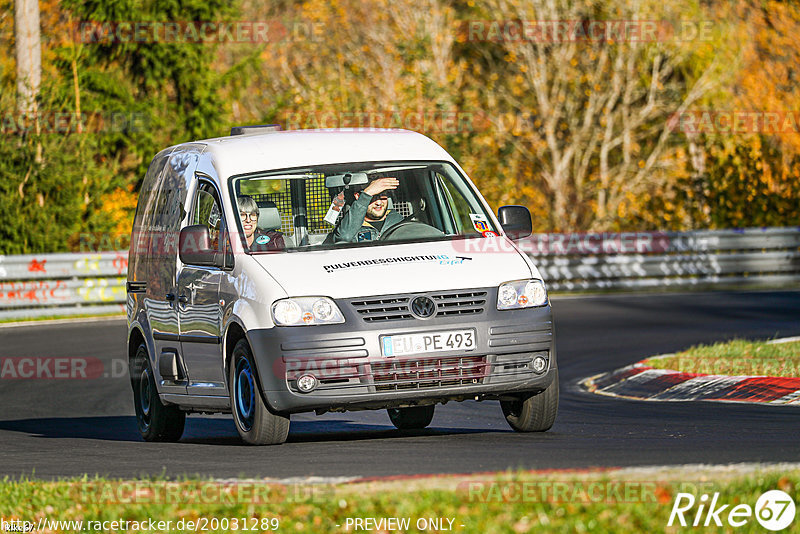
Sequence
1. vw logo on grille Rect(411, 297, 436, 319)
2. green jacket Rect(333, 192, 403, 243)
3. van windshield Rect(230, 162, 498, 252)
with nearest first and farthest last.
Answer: vw logo on grille Rect(411, 297, 436, 319)
van windshield Rect(230, 162, 498, 252)
green jacket Rect(333, 192, 403, 243)

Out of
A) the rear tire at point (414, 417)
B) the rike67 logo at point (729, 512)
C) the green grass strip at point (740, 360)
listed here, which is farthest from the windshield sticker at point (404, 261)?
the green grass strip at point (740, 360)

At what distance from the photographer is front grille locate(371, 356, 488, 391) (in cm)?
907

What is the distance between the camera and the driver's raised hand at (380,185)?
10.5 meters

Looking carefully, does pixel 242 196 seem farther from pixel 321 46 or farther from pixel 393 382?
pixel 321 46

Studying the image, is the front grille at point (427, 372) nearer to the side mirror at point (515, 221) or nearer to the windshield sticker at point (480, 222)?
the windshield sticker at point (480, 222)

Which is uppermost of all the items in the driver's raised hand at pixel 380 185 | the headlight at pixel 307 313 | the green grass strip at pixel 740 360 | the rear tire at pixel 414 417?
the driver's raised hand at pixel 380 185

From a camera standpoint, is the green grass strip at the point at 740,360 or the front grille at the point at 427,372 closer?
the front grille at the point at 427,372

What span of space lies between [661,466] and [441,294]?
7.30ft

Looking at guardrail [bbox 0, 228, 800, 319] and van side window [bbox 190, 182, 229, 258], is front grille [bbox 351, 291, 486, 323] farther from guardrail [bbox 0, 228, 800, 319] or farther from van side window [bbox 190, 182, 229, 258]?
guardrail [bbox 0, 228, 800, 319]

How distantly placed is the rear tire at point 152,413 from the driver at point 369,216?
84.4 inches

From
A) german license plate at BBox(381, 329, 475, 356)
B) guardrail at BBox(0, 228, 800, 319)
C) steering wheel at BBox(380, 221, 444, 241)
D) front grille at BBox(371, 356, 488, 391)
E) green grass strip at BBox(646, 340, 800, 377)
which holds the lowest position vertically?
guardrail at BBox(0, 228, 800, 319)

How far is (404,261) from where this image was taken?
944 cm

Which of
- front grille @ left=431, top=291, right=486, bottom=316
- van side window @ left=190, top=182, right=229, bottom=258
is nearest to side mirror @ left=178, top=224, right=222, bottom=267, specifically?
van side window @ left=190, top=182, right=229, bottom=258

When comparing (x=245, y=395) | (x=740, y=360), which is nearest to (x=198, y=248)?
(x=245, y=395)
